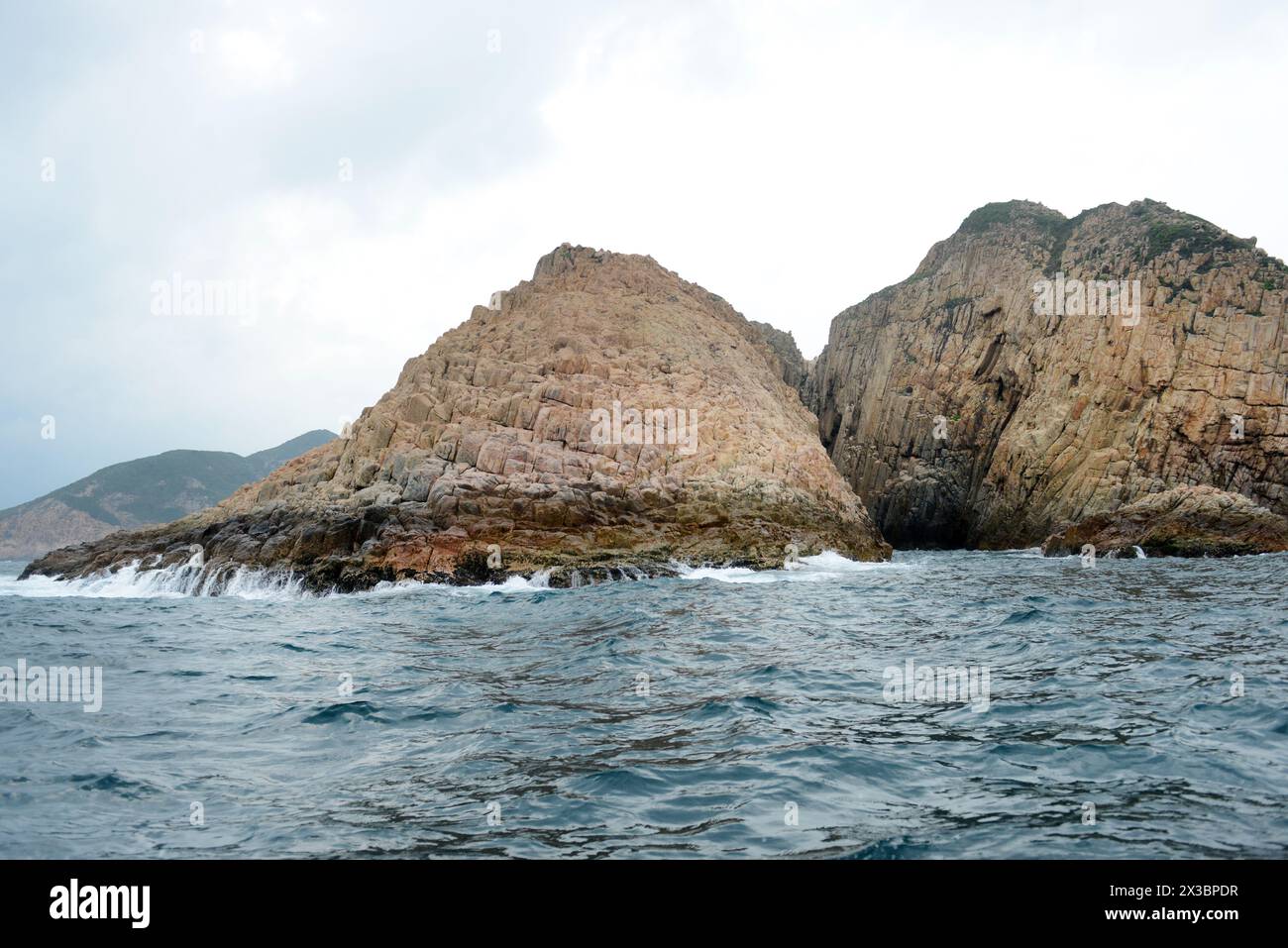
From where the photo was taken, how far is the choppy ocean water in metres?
6.34

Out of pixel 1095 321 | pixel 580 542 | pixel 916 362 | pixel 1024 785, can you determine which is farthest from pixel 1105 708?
pixel 916 362

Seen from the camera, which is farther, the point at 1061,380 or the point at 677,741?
the point at 1061,380

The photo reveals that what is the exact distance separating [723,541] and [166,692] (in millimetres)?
27291

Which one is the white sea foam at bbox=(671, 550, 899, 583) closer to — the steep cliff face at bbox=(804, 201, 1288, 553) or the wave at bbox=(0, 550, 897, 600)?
the wave at bbox=(0, 550, 897, 600)

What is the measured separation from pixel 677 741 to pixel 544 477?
30.8m

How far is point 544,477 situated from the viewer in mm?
39469

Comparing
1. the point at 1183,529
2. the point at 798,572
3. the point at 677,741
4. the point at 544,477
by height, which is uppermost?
the point at 544,477

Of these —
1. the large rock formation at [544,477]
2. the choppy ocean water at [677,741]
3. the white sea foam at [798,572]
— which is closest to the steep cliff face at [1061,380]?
the white sea foam at [798,572]

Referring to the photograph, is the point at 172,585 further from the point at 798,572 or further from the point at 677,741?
the point at 677,741

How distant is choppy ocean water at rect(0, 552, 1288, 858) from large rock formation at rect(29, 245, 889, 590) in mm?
15930

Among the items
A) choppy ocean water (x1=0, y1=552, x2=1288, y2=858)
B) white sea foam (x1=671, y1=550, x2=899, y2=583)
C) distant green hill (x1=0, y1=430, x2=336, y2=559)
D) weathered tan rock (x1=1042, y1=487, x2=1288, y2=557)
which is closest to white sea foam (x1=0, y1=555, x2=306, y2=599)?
choppy ocean water (x1=0, y1=552, x2=1288, y2=858)

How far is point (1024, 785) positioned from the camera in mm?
7168

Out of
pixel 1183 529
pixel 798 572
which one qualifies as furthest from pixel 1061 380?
pixel 798 572
